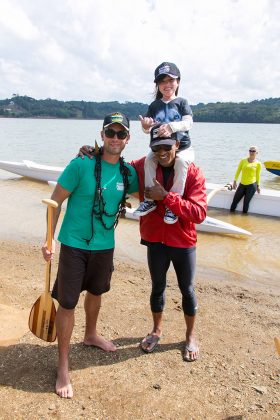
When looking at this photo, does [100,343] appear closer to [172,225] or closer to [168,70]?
[172,225]

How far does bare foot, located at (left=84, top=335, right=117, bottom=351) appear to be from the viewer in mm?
3523

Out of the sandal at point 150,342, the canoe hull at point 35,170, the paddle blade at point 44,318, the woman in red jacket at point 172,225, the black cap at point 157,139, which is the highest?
the black cap at point 157,139

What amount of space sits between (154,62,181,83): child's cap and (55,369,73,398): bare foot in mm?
2772

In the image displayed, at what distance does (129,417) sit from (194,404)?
521 millimetres

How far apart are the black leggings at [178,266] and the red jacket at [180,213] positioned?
0.22 feet

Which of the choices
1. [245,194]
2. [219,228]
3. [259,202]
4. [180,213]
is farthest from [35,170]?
[180,213]

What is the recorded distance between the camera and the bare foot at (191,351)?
11.4ft

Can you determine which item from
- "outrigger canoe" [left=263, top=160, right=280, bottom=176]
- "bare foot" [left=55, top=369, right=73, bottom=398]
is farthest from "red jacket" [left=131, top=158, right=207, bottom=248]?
"outrigger canoe" [left=263, top=160, right=280, bottom=176]

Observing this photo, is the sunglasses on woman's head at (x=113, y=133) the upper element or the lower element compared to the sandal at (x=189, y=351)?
upper

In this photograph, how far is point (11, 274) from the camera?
17.4 ft

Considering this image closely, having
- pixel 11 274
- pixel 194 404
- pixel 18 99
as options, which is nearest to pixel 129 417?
pixel 194 404

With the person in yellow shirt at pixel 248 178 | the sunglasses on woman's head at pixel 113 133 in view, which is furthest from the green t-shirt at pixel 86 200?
the person in yellow shirt at pixel 248 178

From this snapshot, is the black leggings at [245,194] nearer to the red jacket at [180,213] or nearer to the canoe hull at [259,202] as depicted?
the canoe hull at [259,202]

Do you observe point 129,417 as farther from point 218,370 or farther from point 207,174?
point 207,174
